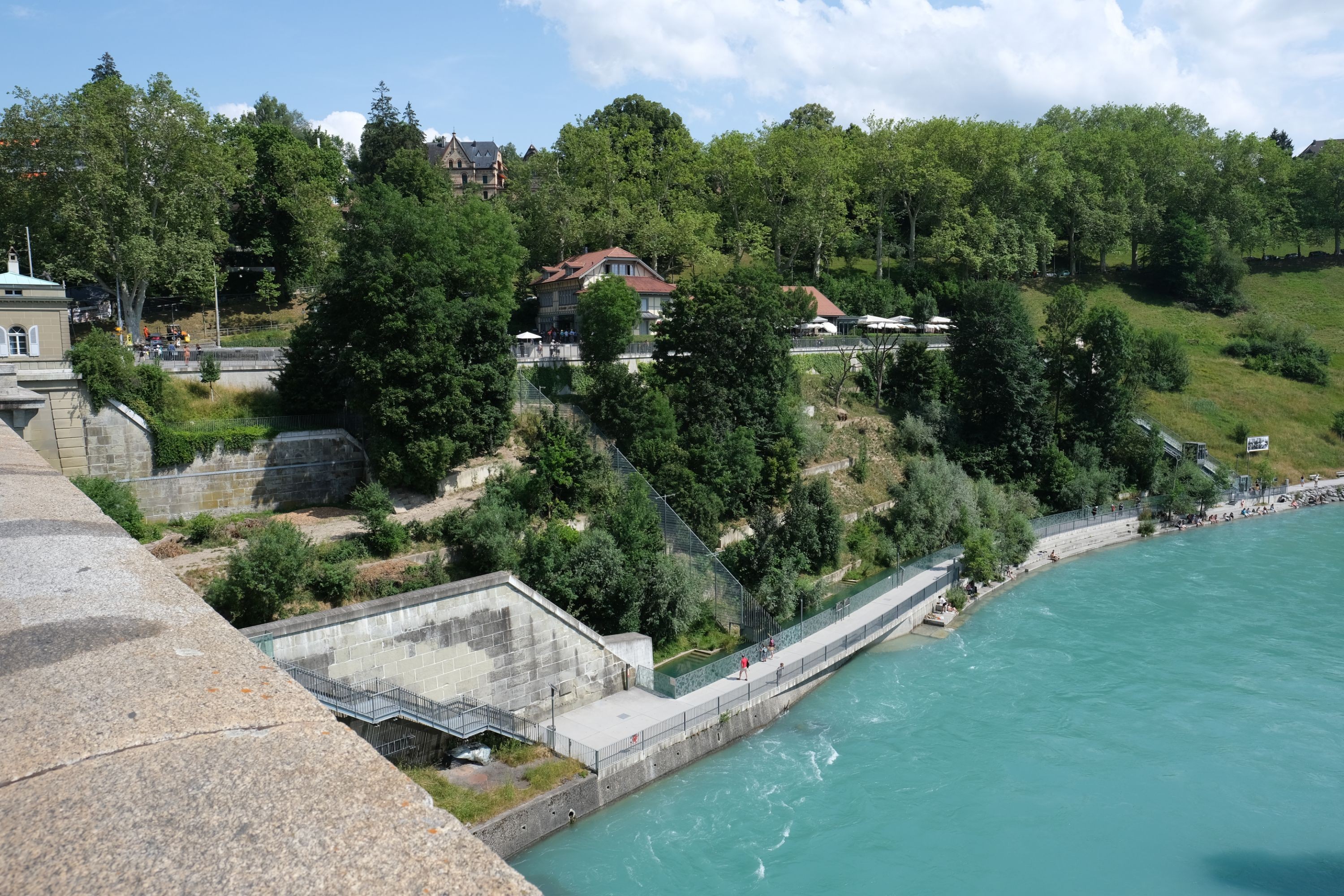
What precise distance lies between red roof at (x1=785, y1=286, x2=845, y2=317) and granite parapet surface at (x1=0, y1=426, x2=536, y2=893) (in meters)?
46.5

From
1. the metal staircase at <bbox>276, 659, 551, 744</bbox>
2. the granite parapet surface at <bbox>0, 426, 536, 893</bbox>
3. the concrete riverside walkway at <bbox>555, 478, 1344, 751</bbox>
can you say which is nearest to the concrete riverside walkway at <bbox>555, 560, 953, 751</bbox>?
the concrete riverside walkway at <bbox>555, 478, 1344, 751</bbox>

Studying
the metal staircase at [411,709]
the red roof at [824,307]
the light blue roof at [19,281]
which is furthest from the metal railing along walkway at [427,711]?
the red roof at [824,307]

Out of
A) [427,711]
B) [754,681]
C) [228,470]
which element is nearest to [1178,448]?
[754,681]

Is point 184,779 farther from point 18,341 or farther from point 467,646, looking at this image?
point 18,341

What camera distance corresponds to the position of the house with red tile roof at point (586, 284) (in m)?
41.9

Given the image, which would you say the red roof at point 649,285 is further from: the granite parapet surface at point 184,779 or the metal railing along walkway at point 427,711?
the granite parapet surface at point 184,779

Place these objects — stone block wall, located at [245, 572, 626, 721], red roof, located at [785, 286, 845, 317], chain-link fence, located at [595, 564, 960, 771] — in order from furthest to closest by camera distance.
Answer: red roof, located at [785, 286, 845, 317], chain-link fence, located at [595, 564, 960, 771], stone block wall, located at [245, 572, 626, 721]

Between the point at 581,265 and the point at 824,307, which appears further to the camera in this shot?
the point at 824,307

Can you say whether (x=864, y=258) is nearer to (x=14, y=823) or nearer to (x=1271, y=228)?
(x=1271, y=228)

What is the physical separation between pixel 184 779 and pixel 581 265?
40394 mm

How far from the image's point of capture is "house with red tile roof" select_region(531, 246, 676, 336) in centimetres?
4194

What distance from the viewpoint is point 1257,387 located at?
56.0m

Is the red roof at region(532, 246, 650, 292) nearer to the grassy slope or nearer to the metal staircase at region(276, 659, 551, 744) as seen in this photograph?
the metal staircase at region(276, 659, 551, 744)

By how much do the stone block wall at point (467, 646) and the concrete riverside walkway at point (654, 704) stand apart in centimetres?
53
